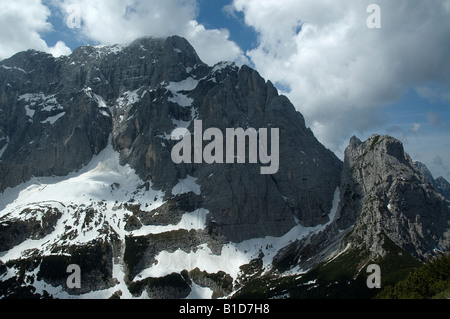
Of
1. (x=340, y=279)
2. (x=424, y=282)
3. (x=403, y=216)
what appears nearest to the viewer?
(x=424, y=282)

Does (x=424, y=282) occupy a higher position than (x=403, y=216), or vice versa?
(x=403, y=216)

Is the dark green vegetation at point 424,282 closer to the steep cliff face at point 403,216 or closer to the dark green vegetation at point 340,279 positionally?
the dark green vegetation at point 340,279

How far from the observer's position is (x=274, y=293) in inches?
6324

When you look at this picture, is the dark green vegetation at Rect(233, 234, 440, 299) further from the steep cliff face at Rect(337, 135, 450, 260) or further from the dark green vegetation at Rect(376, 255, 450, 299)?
the dark green vegetation at Rect(376, 255, 450, 299)

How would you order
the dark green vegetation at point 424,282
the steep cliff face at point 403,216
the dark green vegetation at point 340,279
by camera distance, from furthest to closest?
the steep cliff face at point 403,216
the dark green vegetation at point 340,279
the dark green vegetation at point 424,282

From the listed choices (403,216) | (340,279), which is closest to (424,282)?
(340,279)

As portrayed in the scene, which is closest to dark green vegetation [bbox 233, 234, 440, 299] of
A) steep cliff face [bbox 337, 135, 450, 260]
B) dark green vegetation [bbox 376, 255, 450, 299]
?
steep cliff face [bbox 337, 135, 450, 260]

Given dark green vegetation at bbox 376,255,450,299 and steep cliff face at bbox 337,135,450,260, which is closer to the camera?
dark green vegetation at bbox 376,255,450,299

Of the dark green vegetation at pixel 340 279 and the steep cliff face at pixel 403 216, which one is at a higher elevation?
the steep cliff face at pixel 403 216

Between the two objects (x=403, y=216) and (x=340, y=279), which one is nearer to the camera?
(x=340, y=279)

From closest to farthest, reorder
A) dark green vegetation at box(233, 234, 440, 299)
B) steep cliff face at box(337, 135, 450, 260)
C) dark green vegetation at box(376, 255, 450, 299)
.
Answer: dark green vegetation at box(376, 255, 450, 299), dark green vegetation at box(233, 234, 440, 299), steep cliff face at box(337, 135, 450, 260)

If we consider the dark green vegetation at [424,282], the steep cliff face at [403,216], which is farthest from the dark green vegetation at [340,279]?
the dark green vegetation at [424,282]

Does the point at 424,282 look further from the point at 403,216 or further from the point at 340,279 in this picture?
the point at 403,216
